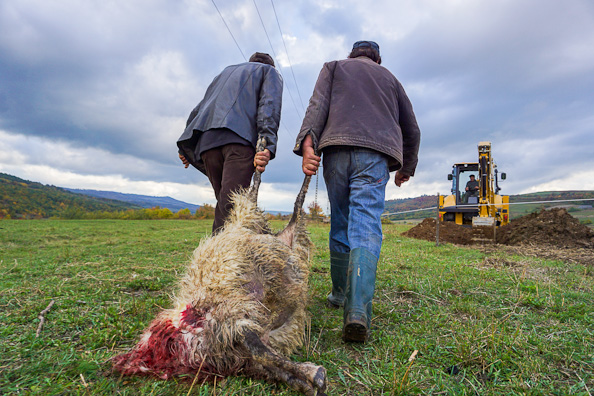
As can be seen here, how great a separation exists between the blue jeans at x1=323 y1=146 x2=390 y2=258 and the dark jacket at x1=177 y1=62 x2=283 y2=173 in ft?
2.54

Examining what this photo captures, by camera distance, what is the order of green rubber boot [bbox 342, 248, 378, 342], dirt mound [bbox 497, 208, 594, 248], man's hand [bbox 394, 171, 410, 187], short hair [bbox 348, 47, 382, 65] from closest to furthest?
green rubber boot [bbox 342, 248, 378, 342] → short hair [bbox 348, 47, 382, 65] → man's hand [bbox 394, 171, 410, 187] → dirt mound [bbox 497, 208, 594, 248]

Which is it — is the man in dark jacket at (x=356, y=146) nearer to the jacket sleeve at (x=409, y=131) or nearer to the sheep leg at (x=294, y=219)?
the jacket sleeve at (x=409, y=131)

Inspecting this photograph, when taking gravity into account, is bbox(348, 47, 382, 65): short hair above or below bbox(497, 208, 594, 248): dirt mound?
above

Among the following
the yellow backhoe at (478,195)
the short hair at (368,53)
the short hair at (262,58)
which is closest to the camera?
the short hair at (368,53)

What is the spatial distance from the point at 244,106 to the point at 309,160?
112 centimetres

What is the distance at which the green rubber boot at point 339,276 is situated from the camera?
106 inches

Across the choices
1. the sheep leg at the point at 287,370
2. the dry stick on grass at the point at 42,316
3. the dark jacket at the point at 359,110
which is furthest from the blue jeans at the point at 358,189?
the dry stick on grass at the point at 42,316

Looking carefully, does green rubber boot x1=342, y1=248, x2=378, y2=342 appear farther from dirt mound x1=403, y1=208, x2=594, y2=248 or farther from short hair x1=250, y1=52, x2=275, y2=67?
dirt mound x1=403, y1=208, x2=594, y2=248

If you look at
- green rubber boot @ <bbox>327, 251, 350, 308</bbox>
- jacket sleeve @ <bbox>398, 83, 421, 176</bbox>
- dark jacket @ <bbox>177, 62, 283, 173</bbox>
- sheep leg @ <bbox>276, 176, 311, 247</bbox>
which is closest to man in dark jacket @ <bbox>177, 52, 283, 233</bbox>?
dark jacket @ <bbox>177, 62, 283, 173</bbox>

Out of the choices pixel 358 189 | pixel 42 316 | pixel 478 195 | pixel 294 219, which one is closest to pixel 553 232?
pixel 478 195

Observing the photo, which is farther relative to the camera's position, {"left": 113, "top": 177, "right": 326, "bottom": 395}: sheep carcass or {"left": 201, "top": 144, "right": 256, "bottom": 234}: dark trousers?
{"left": 201, "top": 144, "right": 256, "bottom": 234}: dark trousers

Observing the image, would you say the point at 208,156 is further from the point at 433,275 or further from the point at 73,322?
the point at 433,275

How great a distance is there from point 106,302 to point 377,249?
2.30m

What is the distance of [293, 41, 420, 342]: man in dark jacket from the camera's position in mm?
2256
